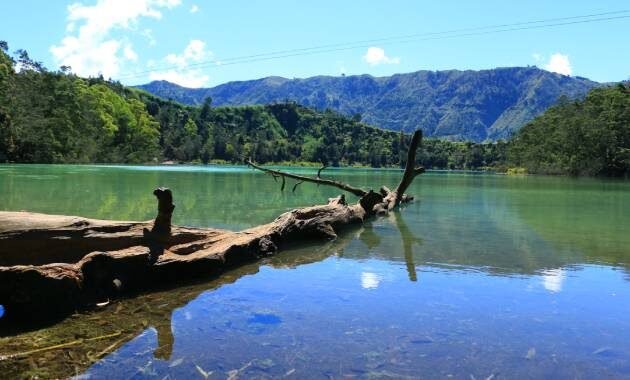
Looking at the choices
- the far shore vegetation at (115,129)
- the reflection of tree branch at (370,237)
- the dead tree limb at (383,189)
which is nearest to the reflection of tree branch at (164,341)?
the reflection of tree branch at (370,237)

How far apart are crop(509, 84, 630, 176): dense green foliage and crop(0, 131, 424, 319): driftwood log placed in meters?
89.4

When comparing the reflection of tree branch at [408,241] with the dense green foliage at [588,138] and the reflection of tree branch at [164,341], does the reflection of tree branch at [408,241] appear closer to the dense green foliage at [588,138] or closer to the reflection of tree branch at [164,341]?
the reflection of tree branch at [164,341]

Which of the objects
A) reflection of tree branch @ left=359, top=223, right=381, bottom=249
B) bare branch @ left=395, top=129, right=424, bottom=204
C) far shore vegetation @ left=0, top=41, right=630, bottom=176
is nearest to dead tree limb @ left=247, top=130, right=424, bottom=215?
bare branch @ left=395, top=129, right=424, bottom=204

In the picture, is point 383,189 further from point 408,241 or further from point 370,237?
point 408,241

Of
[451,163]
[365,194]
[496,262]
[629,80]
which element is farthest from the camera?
[451,163]

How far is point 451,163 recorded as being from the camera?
196 m

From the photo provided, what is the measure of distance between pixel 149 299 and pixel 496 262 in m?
7.53

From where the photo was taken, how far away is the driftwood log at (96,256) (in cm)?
654

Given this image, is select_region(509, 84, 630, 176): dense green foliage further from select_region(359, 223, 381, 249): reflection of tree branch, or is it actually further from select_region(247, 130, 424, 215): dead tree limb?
select_region(359, 223, 381, 249): reflection of tree branch

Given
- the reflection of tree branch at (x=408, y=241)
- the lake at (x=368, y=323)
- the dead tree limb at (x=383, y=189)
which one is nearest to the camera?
the lake at (x=368, y=323)

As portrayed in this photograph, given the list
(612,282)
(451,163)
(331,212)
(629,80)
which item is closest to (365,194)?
(331,212)

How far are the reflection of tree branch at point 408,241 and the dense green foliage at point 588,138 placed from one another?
256 feet

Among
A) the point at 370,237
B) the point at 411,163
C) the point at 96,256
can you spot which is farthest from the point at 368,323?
the point at 411,163

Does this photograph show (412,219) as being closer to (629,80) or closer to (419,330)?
(419,330)
